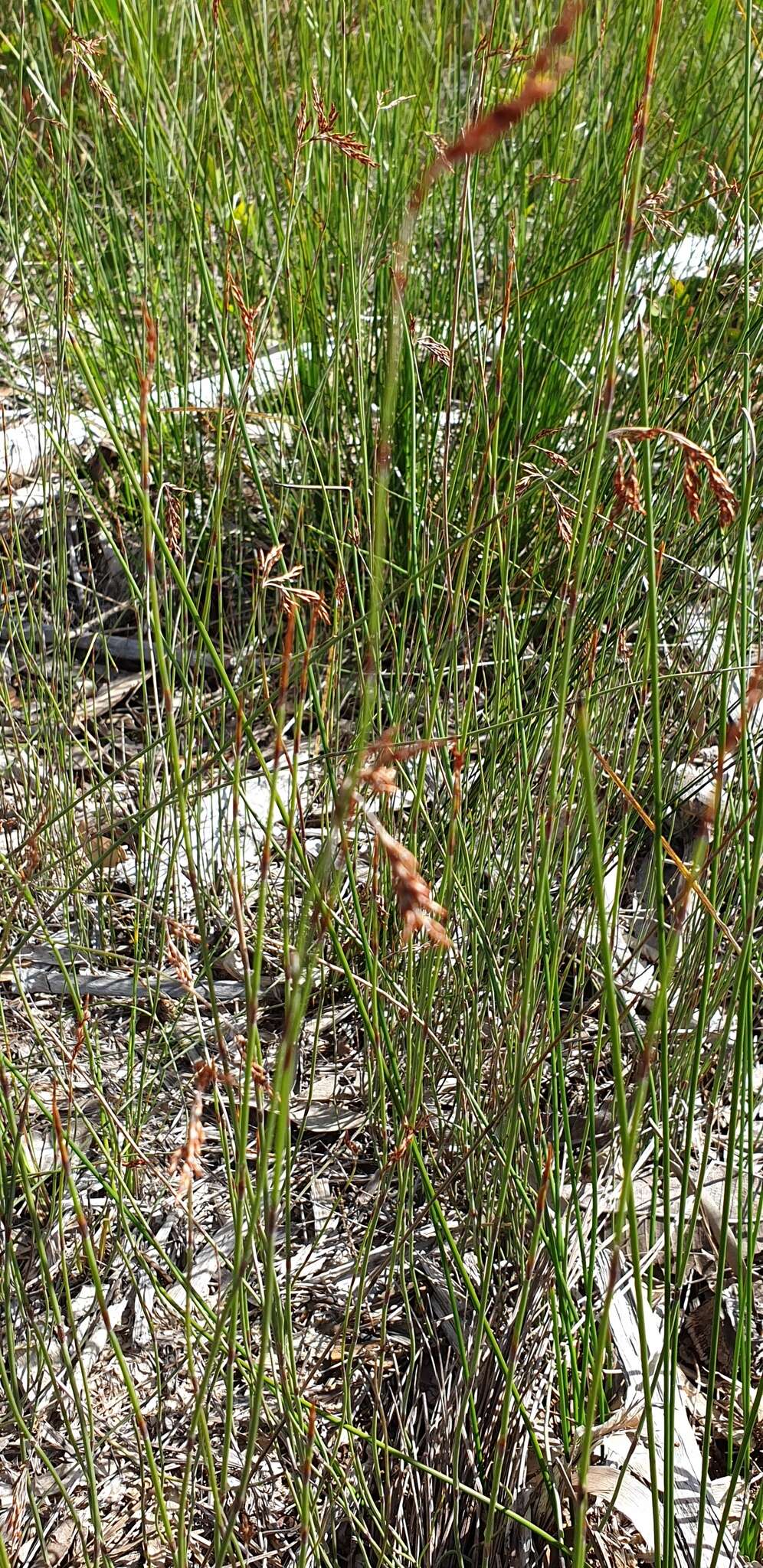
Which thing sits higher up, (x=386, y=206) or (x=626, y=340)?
(x=386, y=206)

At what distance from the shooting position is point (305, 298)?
60.8 inches

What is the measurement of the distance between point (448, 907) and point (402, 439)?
835mm

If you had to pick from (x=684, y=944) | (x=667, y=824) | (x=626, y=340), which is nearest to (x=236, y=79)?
(x=626, y=340)

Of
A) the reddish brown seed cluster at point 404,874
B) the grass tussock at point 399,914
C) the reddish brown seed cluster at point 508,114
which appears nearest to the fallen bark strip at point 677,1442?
the grass tussock at point 399,914

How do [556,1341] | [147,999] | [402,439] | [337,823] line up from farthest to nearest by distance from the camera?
[402,439] < [147,999] < [556,1341] < [337,823]

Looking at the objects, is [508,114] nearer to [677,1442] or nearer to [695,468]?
[695,468]

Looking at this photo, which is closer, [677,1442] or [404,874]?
[404,874]

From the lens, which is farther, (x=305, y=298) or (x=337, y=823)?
(x=305, y=298)

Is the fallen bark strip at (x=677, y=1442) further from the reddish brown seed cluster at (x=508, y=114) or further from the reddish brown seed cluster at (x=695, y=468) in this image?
the reddish brown seed cluster at (x=508, y=114)

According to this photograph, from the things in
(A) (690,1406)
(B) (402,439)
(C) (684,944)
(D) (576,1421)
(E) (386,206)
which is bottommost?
(A) (690,1406)

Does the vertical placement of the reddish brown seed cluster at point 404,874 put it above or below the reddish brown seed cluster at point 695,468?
below

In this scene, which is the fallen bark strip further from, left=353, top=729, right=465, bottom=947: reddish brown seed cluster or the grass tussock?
left=353, top=729, right=465, bottom=947: reddish brown seed cluster

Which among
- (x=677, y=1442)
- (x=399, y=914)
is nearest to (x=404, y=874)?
(x=399, y=914)

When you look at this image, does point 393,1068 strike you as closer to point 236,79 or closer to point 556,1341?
point 556,1341
